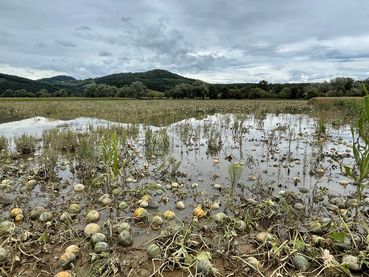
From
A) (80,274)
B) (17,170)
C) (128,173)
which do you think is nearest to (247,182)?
(128,173)

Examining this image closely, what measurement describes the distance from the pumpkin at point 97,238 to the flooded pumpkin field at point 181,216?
2 centimetres

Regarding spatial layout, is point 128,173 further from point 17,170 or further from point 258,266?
point 258,266

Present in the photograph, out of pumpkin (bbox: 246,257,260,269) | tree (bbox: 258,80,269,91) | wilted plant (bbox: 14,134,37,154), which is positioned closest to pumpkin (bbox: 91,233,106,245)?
pumpkin (bbox: 246,257,260,269)

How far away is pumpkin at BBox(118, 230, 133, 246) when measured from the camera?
4352 millimetres

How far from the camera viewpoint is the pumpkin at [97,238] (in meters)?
4.25

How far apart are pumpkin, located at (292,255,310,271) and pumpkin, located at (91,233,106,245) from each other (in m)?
2.69

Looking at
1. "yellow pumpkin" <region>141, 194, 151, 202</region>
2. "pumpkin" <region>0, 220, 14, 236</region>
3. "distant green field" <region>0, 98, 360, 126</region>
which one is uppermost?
"distant green field" <region>0, 98, 360, 126</region>

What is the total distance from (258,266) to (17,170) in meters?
7.18

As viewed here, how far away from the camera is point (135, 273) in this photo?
3717 millimetres

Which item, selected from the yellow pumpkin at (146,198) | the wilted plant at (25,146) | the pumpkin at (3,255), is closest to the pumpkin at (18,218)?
the pumpkin at (3,255)

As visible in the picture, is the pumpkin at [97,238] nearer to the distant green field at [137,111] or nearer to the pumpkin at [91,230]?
the pumpkin at [91,230]

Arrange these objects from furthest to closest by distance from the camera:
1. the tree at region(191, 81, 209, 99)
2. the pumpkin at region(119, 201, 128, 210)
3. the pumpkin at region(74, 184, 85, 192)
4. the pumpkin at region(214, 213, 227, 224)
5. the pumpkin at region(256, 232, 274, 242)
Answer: the tree at region(191, 81, 209, 99) < the pumpkin at region(74, 184, 85, 192) < the pumpkin at region(119, 201, 128, 210) < the pumpkin at region(214, 213, 227, 224) < the pumpkin at region(256, 232, 274, 242)

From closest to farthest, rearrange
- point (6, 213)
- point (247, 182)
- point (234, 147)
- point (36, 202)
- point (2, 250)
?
point (2, 250), point (6, 213), point (36, 202), point (247, 182), point (234, 147)

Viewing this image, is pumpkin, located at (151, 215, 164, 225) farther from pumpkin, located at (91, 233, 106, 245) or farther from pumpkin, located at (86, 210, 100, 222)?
pumpkin, located at (86, 210, 100, 222)
